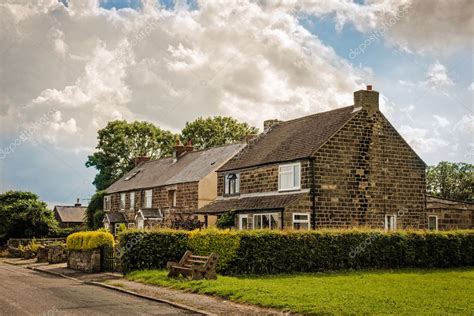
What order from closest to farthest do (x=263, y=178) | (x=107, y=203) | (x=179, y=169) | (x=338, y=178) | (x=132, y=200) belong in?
(x=338, y=178) → (x=263, y=178) → (x=179, y=169) → (x=132, y=200) → (x=107, y=203)

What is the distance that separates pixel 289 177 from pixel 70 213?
209 feet

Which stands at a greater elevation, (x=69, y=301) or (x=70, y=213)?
(x=70, y=213)

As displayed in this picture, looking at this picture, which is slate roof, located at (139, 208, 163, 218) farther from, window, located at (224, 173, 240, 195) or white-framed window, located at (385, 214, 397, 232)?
white-framed window, located at (385, 214, 397, 232)

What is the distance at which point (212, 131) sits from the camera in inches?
3022

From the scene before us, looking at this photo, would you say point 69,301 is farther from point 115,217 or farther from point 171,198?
point 115,217

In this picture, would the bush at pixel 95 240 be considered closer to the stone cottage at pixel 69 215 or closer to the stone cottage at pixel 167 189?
the stone cottage at pixel 167 189

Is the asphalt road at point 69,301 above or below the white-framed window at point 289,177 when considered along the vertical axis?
below

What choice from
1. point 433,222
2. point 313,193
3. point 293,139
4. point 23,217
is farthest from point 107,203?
point 433,222

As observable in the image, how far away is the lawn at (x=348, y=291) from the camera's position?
15.1 m

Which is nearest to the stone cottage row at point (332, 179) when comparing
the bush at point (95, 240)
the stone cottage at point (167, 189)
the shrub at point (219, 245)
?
the stone cottage at point (167, 189)

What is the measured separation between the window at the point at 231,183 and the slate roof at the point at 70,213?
175 ft

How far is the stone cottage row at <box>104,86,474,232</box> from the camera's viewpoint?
34.1 meters

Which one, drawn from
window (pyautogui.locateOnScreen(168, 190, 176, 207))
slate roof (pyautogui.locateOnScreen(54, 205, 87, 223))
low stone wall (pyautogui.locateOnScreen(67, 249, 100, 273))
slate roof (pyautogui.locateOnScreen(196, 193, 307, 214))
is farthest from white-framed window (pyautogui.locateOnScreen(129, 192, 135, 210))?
slate roof (pyautogui.locateOnScreen(54, 205, 87, 223))

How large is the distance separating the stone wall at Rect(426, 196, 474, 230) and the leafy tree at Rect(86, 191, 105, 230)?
35.2 meters
